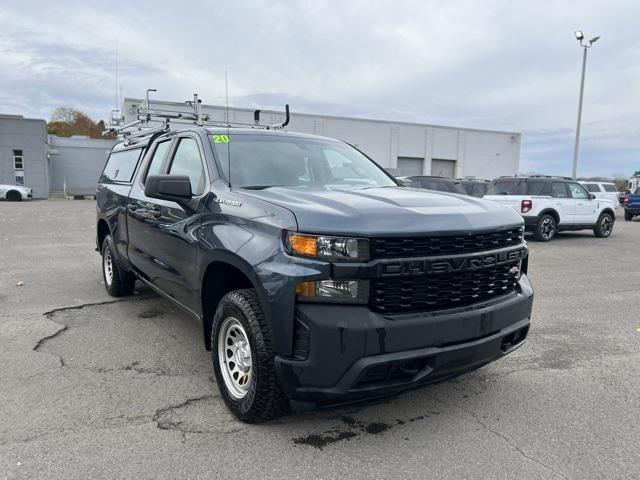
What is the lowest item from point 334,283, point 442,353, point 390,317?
point 442,353

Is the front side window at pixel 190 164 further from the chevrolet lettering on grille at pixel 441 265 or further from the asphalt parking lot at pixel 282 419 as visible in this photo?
the chevrolet lettering on grille at pixel 441 265

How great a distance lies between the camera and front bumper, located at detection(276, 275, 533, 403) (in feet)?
8.49

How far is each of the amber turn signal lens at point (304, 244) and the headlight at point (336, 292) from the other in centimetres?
19

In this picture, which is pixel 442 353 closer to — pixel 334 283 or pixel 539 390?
pixel 334 283

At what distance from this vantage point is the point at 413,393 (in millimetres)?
3625

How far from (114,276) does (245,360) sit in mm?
3594

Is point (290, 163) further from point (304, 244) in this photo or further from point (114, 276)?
point (114, 276)

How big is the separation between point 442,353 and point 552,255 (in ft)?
30.6

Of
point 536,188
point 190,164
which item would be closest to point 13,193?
point 536,188

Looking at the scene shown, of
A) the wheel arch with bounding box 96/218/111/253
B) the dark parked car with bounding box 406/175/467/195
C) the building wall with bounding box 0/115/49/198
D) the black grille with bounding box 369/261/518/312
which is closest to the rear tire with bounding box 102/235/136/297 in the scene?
the wheel arch with bounding box 96/218/111/253

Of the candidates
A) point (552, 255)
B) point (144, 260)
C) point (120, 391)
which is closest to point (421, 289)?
point (120, 391)

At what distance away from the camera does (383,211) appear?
9.40ft

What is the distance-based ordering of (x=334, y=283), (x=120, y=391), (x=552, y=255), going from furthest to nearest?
1. (x=552, y=255)
2. (x=120, y=391)
3. (x=334, y=283)

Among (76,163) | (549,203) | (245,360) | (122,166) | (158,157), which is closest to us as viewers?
(245,360)
